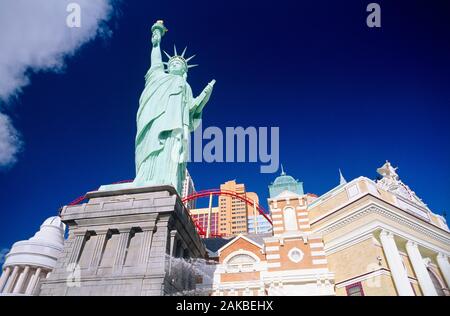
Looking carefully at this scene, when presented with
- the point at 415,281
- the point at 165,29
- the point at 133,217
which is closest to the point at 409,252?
the point at 415,281

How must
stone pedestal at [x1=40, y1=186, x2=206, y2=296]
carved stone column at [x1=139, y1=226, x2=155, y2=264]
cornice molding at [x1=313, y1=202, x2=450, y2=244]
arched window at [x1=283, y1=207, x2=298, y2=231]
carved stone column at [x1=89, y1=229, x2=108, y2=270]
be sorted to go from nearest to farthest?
stone pedestal at [x1=40, y1=186, x2=206, y2=296] → carved stone column at [x1=139, y1=226, x2=155, y2=264] → carved stone column at [x1=89, y1=229, x2=108, y2=270] → cornice molding at [x1=313, y1=202, x2=450, y2=244] → arched window at [x1=283, y1=207, x2=298, y2=231]

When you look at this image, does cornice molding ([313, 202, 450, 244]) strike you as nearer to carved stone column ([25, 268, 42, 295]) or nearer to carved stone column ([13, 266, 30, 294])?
carved stone column ([25, 268, 42, 295])

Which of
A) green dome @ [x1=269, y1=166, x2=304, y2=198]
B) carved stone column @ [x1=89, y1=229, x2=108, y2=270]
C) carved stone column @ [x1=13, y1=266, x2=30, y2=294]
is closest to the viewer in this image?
carved stone column @ [x1=89, y1=229, x2=108, y2=270]

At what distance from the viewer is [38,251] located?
24984 mm

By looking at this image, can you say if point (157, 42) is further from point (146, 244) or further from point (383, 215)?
point (383, 215)

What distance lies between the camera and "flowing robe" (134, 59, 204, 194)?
57.5 feet

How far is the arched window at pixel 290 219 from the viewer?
17234mm

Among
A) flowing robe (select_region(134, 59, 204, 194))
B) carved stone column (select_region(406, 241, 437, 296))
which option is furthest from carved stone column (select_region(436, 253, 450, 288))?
flowing robe (select_region(134, 59, 204, 194))

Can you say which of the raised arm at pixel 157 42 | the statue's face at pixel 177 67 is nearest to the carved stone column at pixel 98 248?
the raised arm at pixel 157 42

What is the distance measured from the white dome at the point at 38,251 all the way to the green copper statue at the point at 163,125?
552 inches

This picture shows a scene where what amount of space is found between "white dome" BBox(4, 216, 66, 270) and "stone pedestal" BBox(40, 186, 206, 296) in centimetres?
1380

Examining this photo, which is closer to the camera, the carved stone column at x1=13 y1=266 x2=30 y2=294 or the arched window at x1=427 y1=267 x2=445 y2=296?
the arched window at x1=427 y1=267 x2=445 y2=296

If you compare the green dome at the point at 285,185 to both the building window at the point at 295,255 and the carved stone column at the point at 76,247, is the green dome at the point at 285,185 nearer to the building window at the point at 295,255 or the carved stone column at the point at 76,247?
the building window at the point at 295,255
